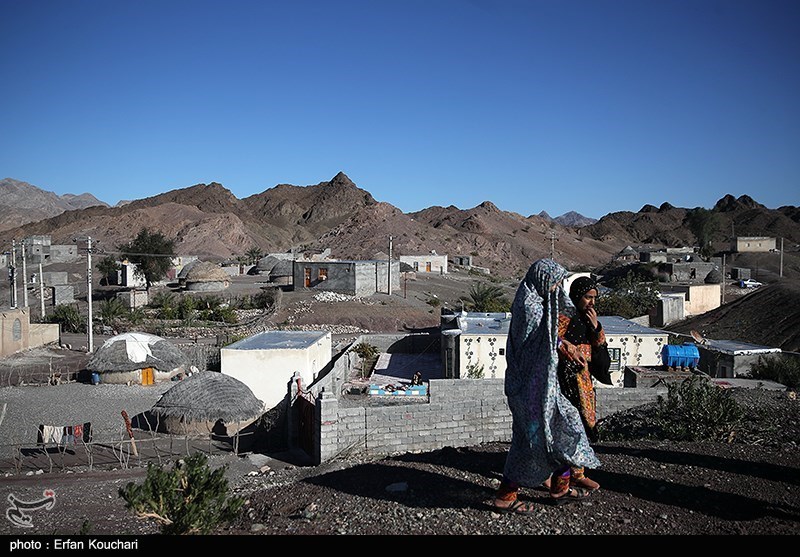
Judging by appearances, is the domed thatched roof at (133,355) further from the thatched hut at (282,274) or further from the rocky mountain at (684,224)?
the rocky mountain at (684,224)

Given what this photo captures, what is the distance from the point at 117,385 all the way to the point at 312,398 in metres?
8.20

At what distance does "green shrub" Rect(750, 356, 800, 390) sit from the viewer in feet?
38.6

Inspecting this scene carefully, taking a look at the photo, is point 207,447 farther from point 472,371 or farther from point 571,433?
point 571,433

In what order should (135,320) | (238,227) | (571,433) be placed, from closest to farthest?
(571,433), (135,320), (238,227)

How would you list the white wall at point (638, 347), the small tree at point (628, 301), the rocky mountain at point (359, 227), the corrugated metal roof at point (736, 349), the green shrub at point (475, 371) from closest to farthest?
the corrugated metal roof at point (736, 349) → the green shrub at point (475, 371) → the white wall at point (638, 347) → the small tree at point (628, 301) → the rocky mountain at point (359, 227)

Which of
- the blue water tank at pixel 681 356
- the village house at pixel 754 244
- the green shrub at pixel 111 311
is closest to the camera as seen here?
the blue water tank at pixel 681 356

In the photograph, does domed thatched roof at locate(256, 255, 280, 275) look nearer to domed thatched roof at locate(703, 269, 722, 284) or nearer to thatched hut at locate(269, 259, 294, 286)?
thatched hut at locate(269, 259, 294, 286)

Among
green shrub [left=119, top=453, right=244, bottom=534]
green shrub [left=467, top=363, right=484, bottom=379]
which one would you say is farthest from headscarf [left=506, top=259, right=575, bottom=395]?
green shrub [left=467, top=363, right=484, bottom=379]

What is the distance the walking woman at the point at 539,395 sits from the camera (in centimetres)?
443

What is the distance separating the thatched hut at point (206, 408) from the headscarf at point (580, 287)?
870 cm

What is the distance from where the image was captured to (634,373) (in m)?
12.3

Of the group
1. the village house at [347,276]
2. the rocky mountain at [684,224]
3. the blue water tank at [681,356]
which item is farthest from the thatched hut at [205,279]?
the rocky mountain at [684,224]

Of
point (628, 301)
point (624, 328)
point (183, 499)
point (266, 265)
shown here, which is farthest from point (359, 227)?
point (183, 499)
